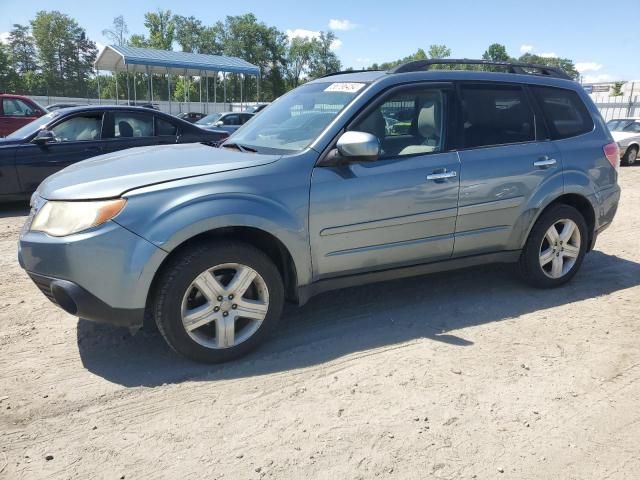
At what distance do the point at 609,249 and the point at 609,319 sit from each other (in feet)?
7.75

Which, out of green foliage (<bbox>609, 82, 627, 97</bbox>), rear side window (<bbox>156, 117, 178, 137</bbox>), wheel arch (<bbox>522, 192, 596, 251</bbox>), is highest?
green foliage (<bbox>609, 82, 627, 97</bbox>)

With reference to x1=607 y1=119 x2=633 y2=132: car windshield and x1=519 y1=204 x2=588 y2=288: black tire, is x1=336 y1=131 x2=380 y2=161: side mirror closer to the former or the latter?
x1=519 y1=204 x2=588 y2=288: black tire

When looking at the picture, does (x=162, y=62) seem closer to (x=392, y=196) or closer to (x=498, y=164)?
(x=498, y=164)

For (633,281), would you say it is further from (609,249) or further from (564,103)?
(564,103)

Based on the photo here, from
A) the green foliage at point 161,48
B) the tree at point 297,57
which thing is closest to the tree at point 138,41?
the green foliage at point 161,48

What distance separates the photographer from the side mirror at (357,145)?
3.33 m

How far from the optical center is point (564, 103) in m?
4.66

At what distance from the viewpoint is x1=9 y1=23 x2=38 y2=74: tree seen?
73812 mm

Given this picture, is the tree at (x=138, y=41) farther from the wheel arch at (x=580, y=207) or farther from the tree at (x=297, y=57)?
the wheel arch at (x=580, y=207)

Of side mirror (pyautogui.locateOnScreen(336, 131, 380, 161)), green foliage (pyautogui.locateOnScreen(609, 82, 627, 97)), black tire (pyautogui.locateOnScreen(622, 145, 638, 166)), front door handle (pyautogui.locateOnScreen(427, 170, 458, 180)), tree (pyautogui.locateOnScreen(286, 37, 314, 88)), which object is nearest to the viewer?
side mirror (pyautogui.locateOnScreen(336, 131, 380, 161))

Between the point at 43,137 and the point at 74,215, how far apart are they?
5.36 metres

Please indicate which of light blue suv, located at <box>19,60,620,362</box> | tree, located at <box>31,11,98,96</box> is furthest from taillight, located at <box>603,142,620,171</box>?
tree, located at <box>31,11,98,96</box>

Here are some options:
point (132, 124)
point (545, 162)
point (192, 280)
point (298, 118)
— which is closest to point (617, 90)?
point (132, 124)

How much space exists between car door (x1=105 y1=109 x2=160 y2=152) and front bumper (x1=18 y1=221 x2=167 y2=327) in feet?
17.5
